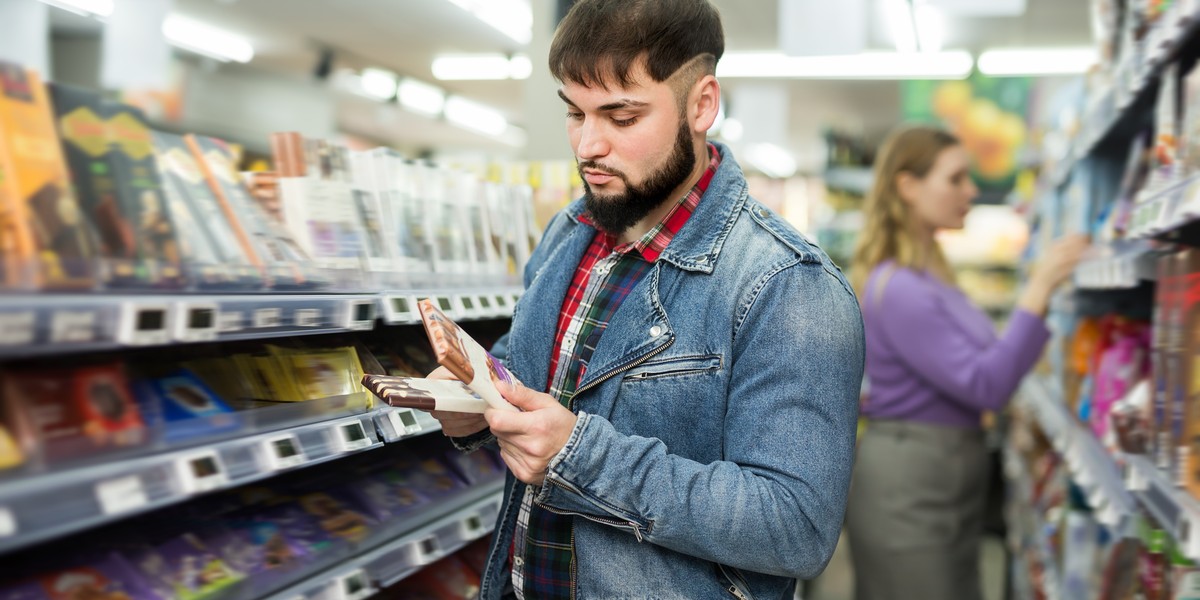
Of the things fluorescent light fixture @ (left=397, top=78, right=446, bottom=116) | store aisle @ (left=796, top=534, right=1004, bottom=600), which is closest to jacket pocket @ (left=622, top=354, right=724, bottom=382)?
store aisle @ (left=796, top=534, right=1004, bottom=600)

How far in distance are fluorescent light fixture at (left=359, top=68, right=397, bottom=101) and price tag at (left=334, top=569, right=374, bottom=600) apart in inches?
386

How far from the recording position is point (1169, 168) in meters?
1.97

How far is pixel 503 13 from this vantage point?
7.47m

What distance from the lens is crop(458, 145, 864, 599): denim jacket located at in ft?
4.17

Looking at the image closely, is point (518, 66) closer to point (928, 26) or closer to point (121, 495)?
point (928, 26)

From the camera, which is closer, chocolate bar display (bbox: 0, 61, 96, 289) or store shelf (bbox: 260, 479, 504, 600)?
chocolate bar display (bbox: 0, 61, 96, 289)

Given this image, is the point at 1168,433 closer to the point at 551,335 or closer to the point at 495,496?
the point at 551,335

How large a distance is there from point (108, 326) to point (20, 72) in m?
0.38

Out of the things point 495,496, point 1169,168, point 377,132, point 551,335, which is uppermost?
point 377,132

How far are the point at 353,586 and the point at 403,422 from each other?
0.95ft

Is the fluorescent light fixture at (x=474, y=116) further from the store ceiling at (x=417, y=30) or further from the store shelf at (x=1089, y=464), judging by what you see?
the store shelf at (x=1089, y=464)

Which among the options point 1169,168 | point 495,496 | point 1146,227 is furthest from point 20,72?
point 1169,168

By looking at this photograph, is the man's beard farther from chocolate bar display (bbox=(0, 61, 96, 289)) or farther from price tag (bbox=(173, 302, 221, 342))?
chocolate bar display (bbox=(0, 61, 96, 289))

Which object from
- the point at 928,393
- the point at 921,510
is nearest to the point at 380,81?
the point at 928,393
